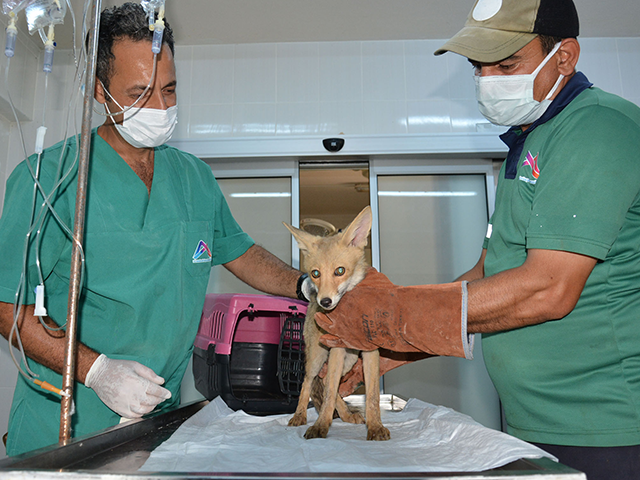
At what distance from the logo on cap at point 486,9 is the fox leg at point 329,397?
40.6 inches

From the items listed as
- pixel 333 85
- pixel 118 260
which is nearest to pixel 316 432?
pixel 118 260

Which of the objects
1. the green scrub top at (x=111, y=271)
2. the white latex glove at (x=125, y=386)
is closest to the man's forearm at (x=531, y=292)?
the white latex glove at (x=125, y=386)

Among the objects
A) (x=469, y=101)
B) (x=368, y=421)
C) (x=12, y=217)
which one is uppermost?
(x=469, y=101)

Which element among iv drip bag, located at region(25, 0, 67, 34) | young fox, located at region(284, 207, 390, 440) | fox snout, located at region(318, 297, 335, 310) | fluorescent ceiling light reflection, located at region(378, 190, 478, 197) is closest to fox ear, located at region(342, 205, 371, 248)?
young fox, located at region(284, 207, 390, 440)

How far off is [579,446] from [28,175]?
4.99 ft

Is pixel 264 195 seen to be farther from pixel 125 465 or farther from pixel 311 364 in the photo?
pixel 125 465

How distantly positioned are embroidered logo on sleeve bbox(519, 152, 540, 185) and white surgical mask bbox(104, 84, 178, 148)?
1.07m

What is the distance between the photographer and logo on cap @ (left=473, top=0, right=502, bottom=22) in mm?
1182

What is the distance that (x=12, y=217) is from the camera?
1167 mm

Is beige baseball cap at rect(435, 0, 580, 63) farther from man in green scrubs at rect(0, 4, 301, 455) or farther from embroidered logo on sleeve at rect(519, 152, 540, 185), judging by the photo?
man in green scrubs at rect(0, 4, 301, 455)

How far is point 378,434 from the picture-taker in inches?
45.2

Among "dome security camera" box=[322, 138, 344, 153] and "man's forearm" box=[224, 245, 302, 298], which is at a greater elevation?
"dome security camera" box=[322, 138, 344, 153]

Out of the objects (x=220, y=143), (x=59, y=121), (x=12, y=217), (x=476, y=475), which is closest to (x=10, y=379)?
(x=59, y=121)

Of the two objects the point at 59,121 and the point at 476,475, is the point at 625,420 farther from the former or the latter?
the point at 59,121
